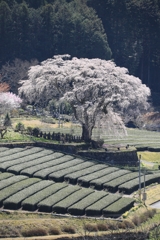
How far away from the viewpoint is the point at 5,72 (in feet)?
441

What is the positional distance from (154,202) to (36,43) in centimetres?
6798

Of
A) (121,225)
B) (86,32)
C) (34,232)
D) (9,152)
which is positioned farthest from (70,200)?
(86,32)

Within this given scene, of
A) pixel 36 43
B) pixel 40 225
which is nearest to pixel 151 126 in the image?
pixel 36 43

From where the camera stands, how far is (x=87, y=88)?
95.4 metres

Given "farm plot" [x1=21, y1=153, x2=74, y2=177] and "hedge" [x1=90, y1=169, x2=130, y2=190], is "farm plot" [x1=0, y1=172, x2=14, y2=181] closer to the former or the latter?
"farm plot" [x1=21, y1=153, x2=74, y2=177]

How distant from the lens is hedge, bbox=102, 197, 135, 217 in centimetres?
7294

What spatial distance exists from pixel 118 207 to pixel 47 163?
1441cm

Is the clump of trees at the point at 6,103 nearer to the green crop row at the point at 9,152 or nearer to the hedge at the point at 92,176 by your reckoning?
the green crop row at the point at 9,152

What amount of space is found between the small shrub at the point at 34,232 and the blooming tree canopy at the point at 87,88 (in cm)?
2956

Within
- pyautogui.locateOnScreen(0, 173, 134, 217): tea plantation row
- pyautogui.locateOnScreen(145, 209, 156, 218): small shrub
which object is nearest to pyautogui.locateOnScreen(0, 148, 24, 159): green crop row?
pyautogui.locateOnScreen(0, 173, 134, 217): tea plantation row

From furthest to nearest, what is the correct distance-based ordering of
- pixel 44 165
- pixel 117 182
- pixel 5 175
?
pixel 44 165
pixel 117 182
pixel 5 175

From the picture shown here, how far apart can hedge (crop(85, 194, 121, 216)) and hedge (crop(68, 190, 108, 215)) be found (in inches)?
15.9

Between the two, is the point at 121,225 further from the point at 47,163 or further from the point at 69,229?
the point at 47,163

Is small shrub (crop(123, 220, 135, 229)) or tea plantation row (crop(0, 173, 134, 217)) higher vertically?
tea plantation row (crop(0, 173, 134, 217))
